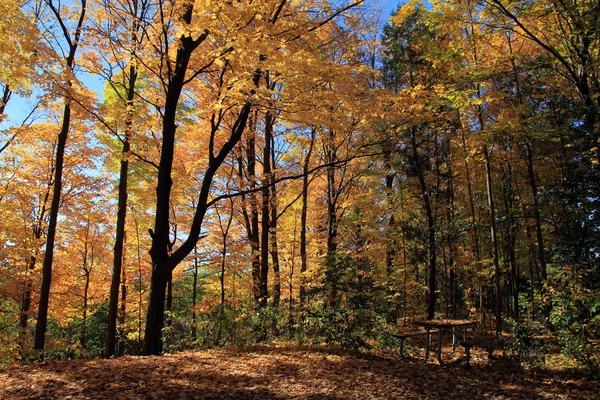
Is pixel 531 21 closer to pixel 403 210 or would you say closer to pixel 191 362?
pixel 403 210

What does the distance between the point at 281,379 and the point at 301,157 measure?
1035 cm

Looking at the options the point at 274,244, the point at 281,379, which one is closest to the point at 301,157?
the point at 274,244

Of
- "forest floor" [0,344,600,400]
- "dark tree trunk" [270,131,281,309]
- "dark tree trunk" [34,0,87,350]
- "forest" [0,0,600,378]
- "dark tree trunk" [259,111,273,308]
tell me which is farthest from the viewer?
"dark tree trunk" [270,131,281,309]

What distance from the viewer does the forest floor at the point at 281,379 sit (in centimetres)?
405

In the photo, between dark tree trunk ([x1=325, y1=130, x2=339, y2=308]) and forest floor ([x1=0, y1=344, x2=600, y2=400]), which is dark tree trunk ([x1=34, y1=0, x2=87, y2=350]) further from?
dark tree trunk ([x1=325, y1=130, x2=339, y2=308])

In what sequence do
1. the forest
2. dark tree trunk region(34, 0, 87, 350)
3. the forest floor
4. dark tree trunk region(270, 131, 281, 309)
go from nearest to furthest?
the forest floor → the forest → dark tree trunk region(34, 0, 87, 350) → dark tree trunk region(270, 131, 281, 309)

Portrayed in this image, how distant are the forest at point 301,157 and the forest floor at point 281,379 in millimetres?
889

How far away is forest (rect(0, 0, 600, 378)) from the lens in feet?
21.4

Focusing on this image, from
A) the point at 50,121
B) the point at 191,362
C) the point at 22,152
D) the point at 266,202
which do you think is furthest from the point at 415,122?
the point at 22,152

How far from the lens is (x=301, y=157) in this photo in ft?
47.0

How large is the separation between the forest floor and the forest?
0.89m

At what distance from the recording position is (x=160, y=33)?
6742 mm

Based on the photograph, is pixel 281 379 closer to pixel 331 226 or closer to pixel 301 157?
pixel 331 226

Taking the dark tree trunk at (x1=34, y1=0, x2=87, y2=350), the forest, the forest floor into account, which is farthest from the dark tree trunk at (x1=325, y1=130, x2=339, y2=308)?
the dark tree trunk at (x1=34, y1=0, x2=87, y2=350)
